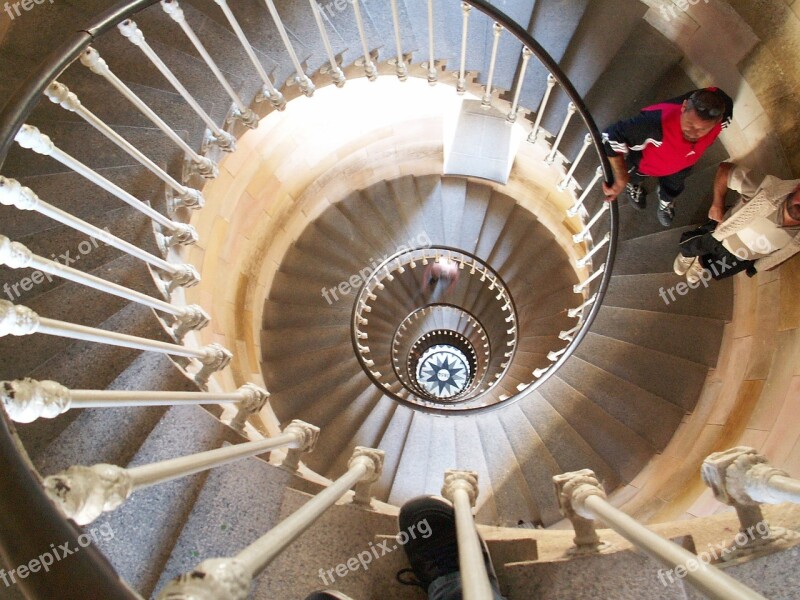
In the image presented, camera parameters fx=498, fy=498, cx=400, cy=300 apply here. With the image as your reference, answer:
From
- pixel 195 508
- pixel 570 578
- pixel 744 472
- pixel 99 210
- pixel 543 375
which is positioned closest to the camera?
pixel 744 472

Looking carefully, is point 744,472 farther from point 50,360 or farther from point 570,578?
point 50,360

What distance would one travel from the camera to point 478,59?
3.81 metres

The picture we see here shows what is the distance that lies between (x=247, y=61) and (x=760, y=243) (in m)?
3.45

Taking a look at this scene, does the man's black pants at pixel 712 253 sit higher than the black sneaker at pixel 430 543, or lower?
higher

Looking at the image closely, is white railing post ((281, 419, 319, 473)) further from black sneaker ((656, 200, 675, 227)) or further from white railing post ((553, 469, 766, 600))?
black sneaker ((656, 200, 675, 227))

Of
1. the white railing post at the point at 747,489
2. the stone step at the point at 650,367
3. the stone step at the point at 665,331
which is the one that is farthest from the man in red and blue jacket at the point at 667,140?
the white railing post at the point at 747,489

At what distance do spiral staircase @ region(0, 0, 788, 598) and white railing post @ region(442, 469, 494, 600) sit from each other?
0.52 m

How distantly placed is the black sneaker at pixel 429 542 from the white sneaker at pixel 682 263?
8.75 feet

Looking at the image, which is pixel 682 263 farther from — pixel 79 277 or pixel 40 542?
pixel 40 542

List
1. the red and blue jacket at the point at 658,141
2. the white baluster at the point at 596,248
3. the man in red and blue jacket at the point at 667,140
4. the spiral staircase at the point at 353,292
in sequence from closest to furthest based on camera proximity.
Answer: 1. the spiral staircase at the point at 353,292
2. the man in red and blue jacket at the point at 667,140
3. the red and blue jacket at the point at 658,141
4. the white baluster at the point at 596,248

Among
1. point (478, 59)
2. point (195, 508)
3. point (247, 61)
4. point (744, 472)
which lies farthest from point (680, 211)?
point (195, 508)

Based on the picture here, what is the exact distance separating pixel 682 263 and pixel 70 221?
3.95 meters

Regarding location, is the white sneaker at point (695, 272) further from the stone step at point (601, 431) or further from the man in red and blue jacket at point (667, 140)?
the stone step at point (601, 431)

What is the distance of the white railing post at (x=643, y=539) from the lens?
3.99 feet
